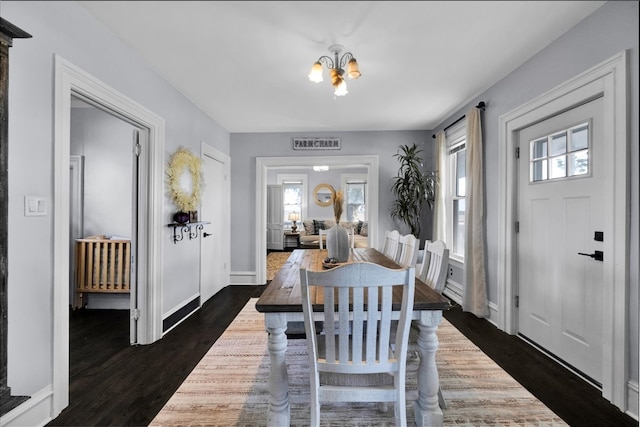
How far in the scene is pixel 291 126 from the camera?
445 cm

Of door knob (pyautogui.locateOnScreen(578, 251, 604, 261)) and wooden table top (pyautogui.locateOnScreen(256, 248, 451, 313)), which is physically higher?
door knob (pyautogui.locateOnScreen(578, 251, 604, 261))

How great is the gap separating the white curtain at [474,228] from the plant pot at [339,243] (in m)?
1.76

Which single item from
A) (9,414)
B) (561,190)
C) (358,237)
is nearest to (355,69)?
(561,190)

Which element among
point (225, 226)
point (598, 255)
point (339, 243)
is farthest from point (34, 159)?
point (598, 255)

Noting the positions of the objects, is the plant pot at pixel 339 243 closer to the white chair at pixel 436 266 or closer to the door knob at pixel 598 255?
the white chair at pixel 436 266

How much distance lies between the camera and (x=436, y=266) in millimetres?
1979

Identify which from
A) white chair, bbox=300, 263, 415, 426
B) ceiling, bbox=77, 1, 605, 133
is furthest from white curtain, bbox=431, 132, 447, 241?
white chair, bbox=300, 263, 415, 426

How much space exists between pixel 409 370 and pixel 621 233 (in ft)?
5.08

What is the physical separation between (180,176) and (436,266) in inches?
99.1

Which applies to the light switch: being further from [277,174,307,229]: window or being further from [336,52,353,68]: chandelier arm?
[277,174,307,229]: window

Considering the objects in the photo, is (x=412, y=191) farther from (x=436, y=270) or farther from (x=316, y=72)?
(x=316, y=72)

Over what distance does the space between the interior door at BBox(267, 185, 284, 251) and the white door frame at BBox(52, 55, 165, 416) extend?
222 inches

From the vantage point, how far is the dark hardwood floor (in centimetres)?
173

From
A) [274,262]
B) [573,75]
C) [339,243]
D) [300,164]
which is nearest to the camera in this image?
[573,75]
